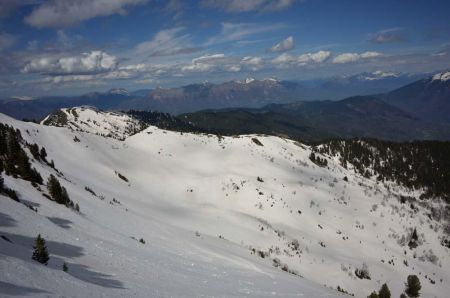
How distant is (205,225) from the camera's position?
100 ft

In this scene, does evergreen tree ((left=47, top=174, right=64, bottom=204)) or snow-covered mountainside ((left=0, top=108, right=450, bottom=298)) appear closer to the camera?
snow-covered mountainside ((left=0, top=108, right=450, bottom=298))

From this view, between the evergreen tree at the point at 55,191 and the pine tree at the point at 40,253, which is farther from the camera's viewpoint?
the evergreen tree at the point at 55,191

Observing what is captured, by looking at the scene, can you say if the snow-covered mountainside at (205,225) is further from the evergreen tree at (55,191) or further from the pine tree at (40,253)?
the evergreen tree at (55,191)

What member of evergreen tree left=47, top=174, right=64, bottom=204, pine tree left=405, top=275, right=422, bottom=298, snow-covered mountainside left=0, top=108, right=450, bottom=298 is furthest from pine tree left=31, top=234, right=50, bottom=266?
pine tree left=405, top=275, right=422, bottom=298

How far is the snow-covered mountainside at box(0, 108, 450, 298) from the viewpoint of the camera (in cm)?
1070

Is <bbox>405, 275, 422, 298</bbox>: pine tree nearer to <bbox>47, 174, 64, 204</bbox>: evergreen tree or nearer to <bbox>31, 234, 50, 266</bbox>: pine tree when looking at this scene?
<bbox>47, 174, 64, 204</bbox>: evergreen tree

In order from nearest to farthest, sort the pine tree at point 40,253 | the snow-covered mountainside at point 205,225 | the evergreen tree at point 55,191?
the pine tree at point 40,253
the snow-covered mountainside at point 205,225
the evergreen tree at point 55,191

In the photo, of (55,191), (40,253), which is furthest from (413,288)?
(40,253)

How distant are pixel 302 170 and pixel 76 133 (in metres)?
37.0

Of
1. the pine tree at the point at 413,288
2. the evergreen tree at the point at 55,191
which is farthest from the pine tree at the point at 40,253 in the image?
the pine tree at the point at 413,288

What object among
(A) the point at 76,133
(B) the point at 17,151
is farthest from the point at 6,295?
(A) the point at 76,133

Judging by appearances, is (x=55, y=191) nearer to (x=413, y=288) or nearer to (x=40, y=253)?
(x=40, y=253)

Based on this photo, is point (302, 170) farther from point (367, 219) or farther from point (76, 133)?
point (76, 133)

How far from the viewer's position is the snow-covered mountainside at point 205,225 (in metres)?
10.7
